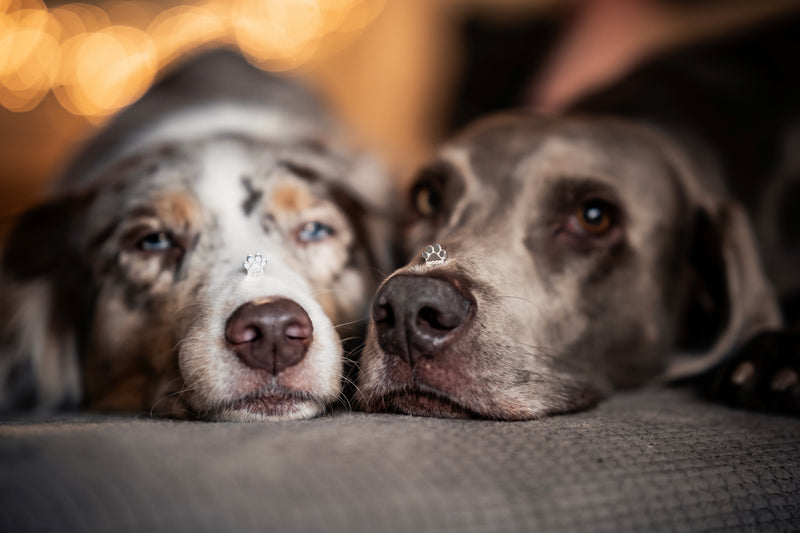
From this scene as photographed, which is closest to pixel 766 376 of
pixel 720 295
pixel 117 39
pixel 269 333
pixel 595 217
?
pixel 720 295

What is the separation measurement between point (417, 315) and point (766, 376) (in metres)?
0.95

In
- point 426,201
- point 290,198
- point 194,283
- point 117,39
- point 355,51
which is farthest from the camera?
point 355,51

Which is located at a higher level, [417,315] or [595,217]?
[595,217]

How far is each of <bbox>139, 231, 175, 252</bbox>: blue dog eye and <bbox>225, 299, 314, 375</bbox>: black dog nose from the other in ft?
1.76

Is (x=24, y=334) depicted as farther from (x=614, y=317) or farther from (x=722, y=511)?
(x=722, y=511)

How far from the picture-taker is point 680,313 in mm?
2223

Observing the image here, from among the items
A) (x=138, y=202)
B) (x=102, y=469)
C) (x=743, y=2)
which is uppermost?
(x=743, y=2)

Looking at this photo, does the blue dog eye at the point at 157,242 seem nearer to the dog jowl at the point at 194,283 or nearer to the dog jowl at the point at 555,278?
the dog jowl at the point at 194,283

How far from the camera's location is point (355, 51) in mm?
6375

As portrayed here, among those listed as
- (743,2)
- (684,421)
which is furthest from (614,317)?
(743,2)

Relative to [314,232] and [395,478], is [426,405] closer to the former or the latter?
[395,478]

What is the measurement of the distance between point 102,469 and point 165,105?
263 centimetres

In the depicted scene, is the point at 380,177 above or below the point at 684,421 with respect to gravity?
above

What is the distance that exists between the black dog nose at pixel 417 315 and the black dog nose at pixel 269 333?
19 centimetres
